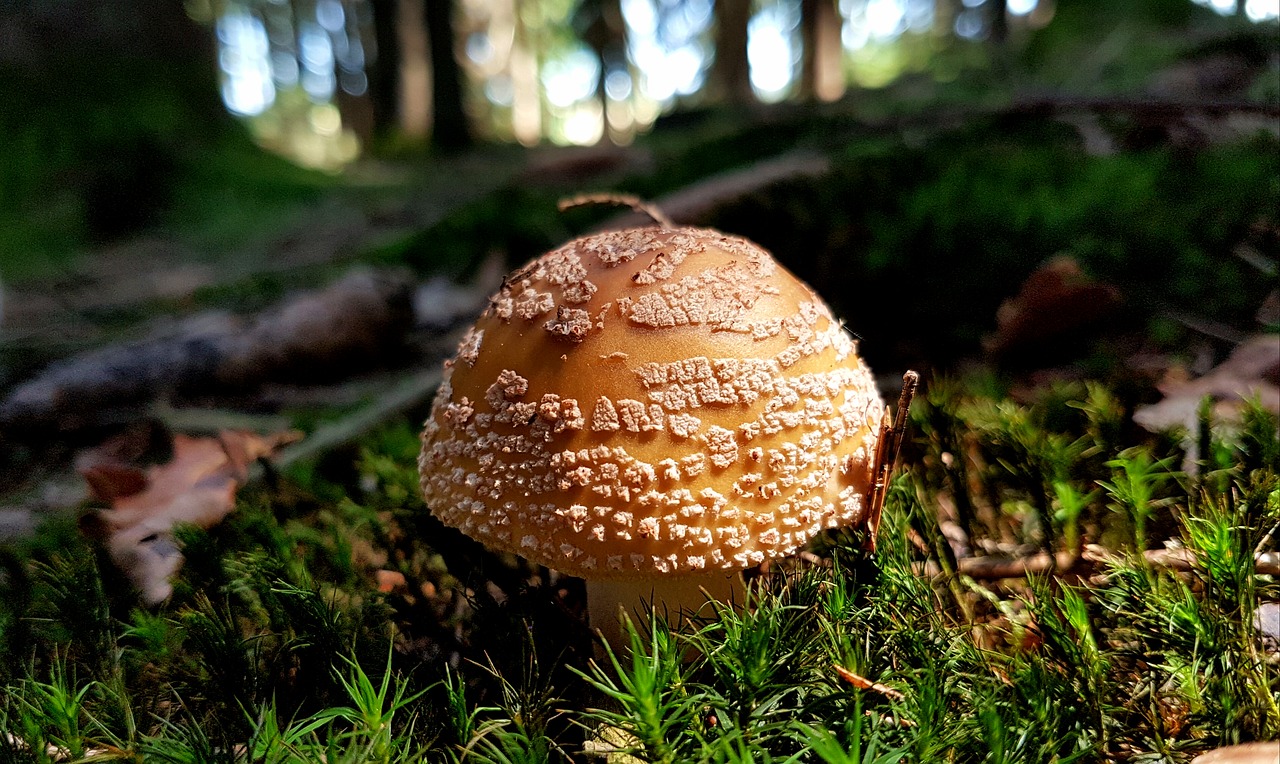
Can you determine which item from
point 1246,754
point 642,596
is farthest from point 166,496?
point 1246,754

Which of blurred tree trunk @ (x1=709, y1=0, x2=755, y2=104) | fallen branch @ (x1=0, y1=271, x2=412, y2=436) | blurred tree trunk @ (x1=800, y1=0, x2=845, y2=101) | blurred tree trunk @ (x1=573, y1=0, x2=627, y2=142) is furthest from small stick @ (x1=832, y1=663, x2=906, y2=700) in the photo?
blurred tree trunk @ (x1=573, y1=0, x2=627, y2=142)

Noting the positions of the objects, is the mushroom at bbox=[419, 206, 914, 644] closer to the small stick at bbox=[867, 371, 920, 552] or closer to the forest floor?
the small stick at bbox=[867, 371, 920, 552]

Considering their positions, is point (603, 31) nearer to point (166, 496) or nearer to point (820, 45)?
point (820, 45)

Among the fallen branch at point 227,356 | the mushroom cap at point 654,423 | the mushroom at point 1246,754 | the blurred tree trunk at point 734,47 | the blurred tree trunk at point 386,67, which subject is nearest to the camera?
the mushroom at point 1246,754

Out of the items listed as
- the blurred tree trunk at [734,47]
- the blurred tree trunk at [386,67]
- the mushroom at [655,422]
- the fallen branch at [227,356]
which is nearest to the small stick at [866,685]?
the mushroom at [655,422]

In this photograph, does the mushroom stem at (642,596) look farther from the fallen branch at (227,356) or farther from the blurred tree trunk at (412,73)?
the blurred tree trunk at (412,73)

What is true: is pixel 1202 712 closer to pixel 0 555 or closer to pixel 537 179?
pixel 0 555

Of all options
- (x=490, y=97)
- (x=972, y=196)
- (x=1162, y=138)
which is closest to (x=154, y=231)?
(x=972, y=196)
